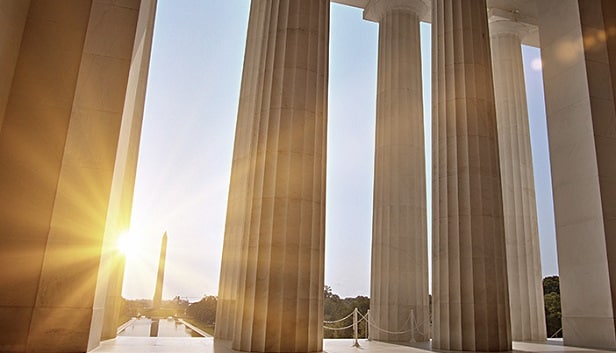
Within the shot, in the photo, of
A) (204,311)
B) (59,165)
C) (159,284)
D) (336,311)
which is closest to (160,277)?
(159,284)

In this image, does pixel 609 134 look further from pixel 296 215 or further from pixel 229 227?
pixel 229 227

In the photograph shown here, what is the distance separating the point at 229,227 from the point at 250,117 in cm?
1314

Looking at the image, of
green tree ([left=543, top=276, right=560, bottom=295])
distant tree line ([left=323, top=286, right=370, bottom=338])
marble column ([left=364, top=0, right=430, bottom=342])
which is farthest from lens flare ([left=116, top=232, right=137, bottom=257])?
green tree ([left=543, top=276, right=560, bottom=295])

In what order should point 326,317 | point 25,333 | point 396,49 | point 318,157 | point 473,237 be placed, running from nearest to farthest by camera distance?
point 25,333 → point 318,157 → point 473,237 → point 396,49 → point 326,317

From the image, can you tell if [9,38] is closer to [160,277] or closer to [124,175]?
[124,175]

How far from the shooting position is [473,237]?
47625 millimetres

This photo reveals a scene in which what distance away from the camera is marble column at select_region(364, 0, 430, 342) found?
61750mm

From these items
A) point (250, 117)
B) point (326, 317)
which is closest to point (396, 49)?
point (250, 117)

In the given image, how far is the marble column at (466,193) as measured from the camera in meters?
45.6

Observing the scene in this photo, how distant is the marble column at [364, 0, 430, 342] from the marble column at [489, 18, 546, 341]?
15.1m

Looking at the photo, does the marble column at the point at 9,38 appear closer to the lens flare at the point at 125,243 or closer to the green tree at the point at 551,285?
the lens flare at the point at 125,243

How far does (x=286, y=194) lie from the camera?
128ft

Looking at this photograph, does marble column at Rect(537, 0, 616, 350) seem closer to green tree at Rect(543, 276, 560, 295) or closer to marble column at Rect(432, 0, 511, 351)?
marble column at Rect(432, 0, 511, 351)

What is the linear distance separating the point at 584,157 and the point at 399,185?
75.3 ft
